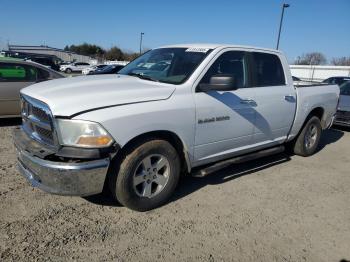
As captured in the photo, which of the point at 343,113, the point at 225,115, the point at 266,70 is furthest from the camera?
the point at 343,113

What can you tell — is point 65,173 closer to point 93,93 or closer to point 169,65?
point 93,93

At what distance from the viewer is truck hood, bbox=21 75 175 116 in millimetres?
3160

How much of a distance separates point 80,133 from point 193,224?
157 cm

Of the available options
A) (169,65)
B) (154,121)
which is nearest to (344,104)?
(169,65)

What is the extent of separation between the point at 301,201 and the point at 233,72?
1.98 metres

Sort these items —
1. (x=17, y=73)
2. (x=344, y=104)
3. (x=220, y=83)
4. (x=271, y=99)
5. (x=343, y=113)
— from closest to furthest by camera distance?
(x=220, y=83) < (x=271, y=99) < (x=17, y=73) < (x=343, y=113) < (x=344, y=104)

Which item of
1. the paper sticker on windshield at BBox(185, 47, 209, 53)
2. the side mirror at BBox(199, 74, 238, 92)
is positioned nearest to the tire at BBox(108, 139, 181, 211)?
the side mirror at BBox(199, 74, 238, 92)

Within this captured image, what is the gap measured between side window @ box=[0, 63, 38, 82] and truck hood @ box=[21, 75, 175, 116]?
395 centimetres

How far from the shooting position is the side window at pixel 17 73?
7.28 m

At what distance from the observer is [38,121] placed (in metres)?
3.40

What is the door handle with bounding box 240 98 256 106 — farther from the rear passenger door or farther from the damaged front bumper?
the damaged front bumper

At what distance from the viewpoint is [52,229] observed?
3305 millimetres

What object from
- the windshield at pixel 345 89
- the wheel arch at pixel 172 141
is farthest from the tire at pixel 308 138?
the windshield at pixel 345 89

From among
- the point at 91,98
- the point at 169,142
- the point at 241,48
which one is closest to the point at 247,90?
the point at 241,48
